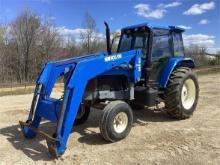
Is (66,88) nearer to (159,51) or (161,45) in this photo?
(159,51)

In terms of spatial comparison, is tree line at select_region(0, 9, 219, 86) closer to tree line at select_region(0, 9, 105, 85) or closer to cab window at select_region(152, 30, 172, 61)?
tree line at select_region(0, 9, 105, 85)

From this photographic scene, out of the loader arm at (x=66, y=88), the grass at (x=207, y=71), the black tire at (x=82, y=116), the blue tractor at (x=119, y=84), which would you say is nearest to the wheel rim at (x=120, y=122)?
the blue tractor at (x=119, y=84)

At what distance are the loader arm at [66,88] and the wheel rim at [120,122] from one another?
845mm

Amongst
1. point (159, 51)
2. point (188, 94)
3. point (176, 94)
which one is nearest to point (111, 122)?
point (176, 94)

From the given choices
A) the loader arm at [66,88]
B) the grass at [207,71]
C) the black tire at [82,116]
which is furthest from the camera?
the grass at [207,71]

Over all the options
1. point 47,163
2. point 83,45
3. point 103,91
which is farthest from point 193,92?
point 83,45

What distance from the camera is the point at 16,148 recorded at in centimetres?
593

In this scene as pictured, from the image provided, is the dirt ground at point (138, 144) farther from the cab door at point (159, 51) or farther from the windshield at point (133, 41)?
the windshield at point (133, 41)

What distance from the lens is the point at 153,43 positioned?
7230 mm

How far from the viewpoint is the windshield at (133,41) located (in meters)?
7.30

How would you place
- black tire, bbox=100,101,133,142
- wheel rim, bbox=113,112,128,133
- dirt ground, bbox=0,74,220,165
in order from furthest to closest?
wheel rim, bbox=113,112,128,133 < black tire, bbox=100,101,133,142 < dirt ground, bbox=0,74,220,165

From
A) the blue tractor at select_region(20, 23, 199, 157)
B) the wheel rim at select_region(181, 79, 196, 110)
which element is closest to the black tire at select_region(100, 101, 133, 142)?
the blue tractor at select_region(20, 23, 199, 157)

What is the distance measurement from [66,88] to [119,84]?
175 centimetres

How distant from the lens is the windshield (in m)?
7.30
